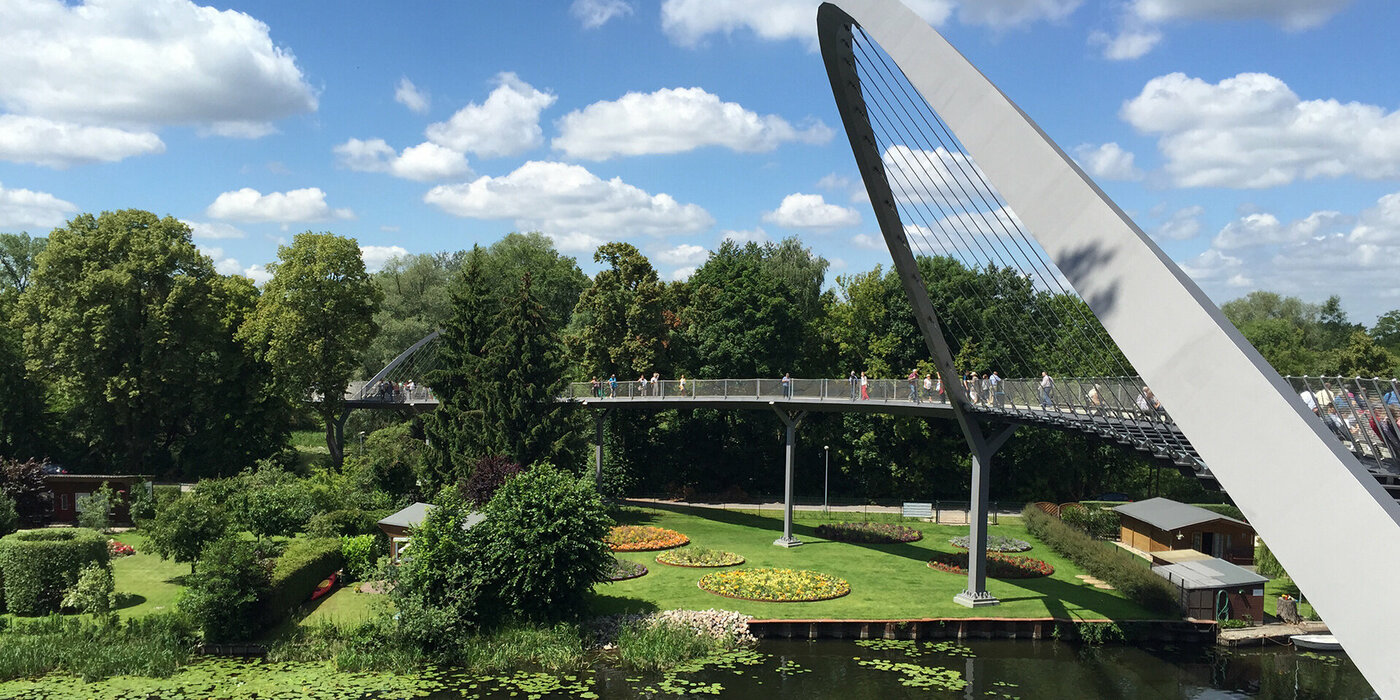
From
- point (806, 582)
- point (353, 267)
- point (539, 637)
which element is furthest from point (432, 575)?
point (353, 267)

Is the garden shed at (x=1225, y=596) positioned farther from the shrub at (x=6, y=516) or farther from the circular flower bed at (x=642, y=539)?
the shrub at (x=6, y=516)

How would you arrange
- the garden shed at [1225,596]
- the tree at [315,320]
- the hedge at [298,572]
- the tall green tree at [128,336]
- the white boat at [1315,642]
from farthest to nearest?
the tree at [315,320] < the tall green tree at [128,336] < the garden shed at [1225,596] < the white boat at [1315,642] < the hedge at [298,572]

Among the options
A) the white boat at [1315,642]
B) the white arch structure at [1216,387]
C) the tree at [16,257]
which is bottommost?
the white boat at [1315,642]

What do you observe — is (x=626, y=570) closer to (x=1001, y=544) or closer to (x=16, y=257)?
(x=1001, y=544)

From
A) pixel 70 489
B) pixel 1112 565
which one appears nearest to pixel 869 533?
pixel 1112 565

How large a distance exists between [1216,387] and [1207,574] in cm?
2194

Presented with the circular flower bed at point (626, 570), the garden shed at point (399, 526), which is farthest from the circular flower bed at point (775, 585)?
the garden shed at point (399, 526)

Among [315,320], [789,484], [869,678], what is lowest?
[869,678]

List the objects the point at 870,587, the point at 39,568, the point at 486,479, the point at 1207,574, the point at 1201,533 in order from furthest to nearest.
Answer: the point at 1201,533, the point at 486,479, the point at 870,587, the point at 1207,574, the point at 39,568

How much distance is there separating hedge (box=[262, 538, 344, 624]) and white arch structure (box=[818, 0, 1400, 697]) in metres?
19.3

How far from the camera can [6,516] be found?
2775cm

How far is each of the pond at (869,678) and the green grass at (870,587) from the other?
5.86 ft

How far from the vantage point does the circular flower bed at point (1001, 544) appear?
33.2 m

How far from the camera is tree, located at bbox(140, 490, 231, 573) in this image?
24.0m
